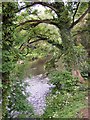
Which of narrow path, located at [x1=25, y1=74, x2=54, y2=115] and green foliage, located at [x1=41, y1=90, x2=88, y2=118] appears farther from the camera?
narrow path, located at [x1=25, y1=74, x2=54, y2=115]

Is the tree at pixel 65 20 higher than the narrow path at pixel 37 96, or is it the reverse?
the tree at pixel 65 20

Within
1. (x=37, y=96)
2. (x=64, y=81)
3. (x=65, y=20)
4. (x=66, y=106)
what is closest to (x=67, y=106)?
(x=66, y=106)

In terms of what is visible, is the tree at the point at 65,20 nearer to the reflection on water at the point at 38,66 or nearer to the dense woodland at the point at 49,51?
the dense woodland at the point at 49,51

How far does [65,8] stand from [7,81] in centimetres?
431

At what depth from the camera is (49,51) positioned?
11.4m

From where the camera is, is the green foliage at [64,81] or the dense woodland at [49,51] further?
the green foliage at [64,81]

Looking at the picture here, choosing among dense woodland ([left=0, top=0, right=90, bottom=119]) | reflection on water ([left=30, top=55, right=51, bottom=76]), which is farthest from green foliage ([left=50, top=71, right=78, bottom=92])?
reflection on water ([left=30, top=55, right=51, bottom=76])

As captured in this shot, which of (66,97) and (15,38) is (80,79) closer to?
(66,97)

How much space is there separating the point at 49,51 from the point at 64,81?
13.0 feet

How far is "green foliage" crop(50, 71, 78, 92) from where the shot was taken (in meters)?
7.47

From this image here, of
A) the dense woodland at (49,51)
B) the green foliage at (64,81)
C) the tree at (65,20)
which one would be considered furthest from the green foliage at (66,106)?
the tree at (65,20)

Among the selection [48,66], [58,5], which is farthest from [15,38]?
[48,66]

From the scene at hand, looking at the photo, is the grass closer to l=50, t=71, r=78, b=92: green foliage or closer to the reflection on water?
l=50, t=71, r=78, b=92: green foliage

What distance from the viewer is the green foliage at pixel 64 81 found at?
7466 millimetres
